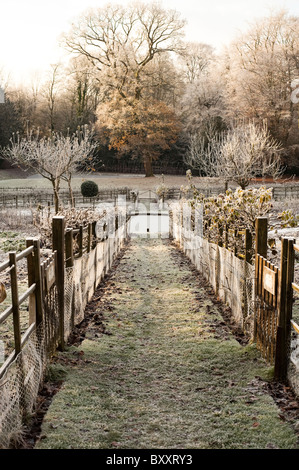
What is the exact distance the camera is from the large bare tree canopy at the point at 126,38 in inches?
1651

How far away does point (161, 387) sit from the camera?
4.61m

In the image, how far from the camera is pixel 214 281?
8664mm

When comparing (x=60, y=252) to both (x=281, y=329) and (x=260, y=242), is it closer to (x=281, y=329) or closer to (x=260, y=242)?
(x=260, y=242)

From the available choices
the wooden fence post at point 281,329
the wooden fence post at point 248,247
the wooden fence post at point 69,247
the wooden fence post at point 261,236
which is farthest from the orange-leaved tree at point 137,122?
the wooden fence post at point 281,329

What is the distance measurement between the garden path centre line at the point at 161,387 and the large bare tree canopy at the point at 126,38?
37472 mm

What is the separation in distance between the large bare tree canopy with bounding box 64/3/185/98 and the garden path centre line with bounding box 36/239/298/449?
37.5 m

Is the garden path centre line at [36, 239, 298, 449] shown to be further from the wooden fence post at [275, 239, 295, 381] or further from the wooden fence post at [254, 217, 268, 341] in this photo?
the wooden fence post at [254, 217, 268, 341]

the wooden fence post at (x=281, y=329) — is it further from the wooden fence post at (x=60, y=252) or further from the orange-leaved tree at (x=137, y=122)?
the orange-leaved tree at (x=137, y=122)

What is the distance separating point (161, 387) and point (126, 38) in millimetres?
43177

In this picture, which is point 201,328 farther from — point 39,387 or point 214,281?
point 39,387

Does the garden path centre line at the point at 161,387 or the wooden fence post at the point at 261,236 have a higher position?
the wooden fence post at the point at 261,236

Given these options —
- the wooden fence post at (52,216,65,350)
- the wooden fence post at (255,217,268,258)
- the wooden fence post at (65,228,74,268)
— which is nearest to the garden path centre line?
the wooden fence post at (52,216,65,350)

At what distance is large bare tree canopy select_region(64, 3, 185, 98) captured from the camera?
41.9 metres
